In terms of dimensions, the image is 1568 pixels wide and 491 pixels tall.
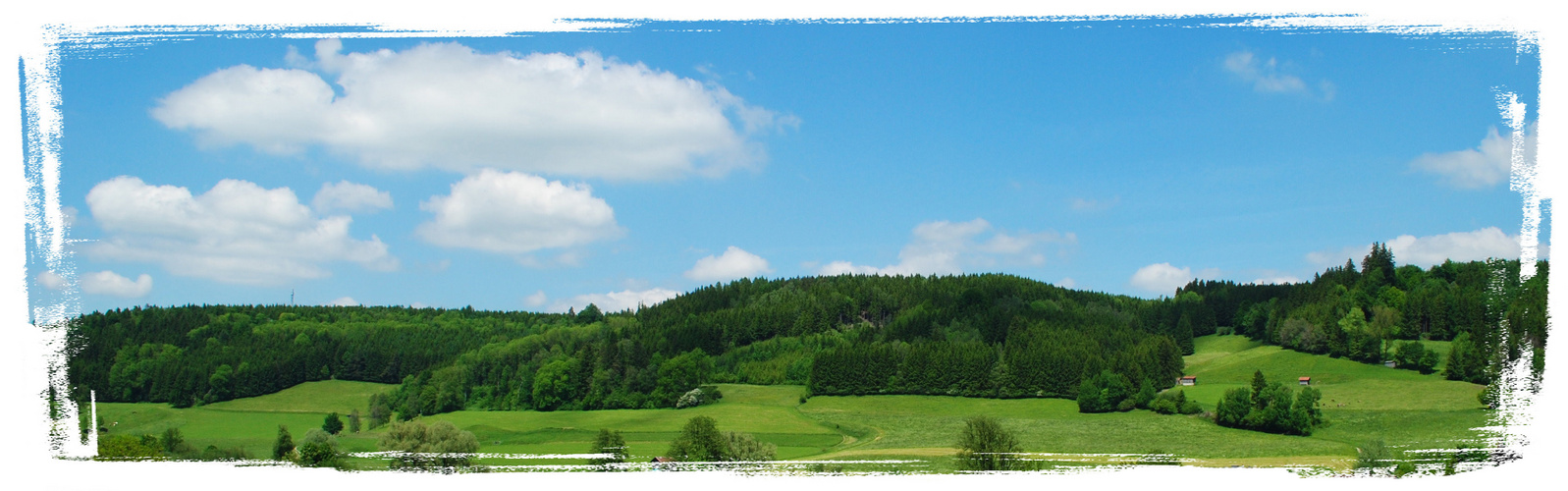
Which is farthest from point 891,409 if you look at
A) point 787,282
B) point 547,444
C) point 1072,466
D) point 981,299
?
point 787,282

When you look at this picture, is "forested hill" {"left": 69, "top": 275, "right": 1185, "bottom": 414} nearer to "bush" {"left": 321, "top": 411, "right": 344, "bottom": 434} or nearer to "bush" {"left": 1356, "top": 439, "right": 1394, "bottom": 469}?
"bush" {"left": 321, "top": 411, "right": 344, "bottom": 434}

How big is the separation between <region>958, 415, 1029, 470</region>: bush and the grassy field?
6.99 meters

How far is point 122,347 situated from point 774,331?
8405cm

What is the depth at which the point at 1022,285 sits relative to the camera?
152 meters

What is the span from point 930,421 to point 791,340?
60.9 m

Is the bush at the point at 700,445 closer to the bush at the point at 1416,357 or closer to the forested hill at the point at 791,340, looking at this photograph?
the forested hill at the point at 791,340

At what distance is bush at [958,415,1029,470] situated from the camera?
3328 cm

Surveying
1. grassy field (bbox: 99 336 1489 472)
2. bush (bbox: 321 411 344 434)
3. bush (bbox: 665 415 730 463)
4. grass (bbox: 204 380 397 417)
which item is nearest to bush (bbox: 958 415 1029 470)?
grassy field (bbox: 99 336 1489 472)

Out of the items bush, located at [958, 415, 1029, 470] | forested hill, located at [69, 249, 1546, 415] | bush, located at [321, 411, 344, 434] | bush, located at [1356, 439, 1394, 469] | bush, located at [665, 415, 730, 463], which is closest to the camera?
bush, located at [1356, 439, 1394, 469]

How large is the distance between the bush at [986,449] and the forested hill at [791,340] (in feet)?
180

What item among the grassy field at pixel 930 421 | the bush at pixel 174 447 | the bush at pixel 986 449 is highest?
the bush at pixel 174 447

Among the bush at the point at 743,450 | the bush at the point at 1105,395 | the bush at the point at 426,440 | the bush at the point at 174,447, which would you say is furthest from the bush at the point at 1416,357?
the bush at the point at 174,447

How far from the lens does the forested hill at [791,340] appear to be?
96.3 m

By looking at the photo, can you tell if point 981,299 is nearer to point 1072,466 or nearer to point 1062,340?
point 1062,340
